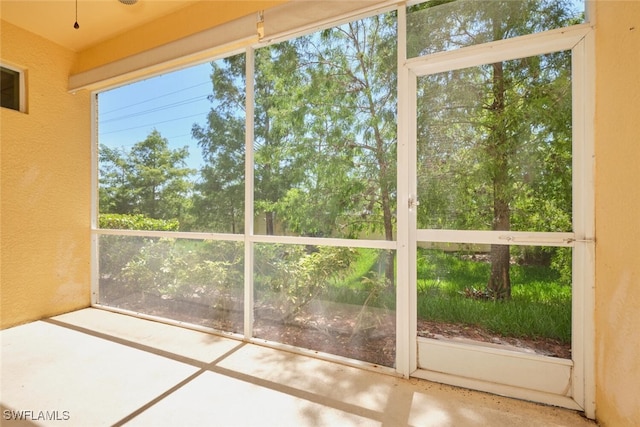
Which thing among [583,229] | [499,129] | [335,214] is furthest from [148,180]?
[583,229]

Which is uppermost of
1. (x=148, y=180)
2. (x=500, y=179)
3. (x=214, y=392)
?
(x=148, y=180)

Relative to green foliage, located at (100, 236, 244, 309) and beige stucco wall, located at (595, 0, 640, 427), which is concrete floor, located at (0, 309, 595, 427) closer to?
beige stucco wall, located at (595, 0, 640, 427)

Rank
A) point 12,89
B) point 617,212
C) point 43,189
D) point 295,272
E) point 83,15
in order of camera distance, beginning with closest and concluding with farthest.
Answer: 1. point 617,212
2. point 295,272
3. point 83,15
4. point 12,89
5. point 43,189

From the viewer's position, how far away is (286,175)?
223 centimetres

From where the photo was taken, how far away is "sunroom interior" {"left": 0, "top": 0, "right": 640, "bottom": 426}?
148 cm

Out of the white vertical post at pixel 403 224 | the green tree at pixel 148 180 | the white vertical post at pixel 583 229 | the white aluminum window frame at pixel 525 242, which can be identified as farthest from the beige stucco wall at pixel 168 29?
the white vertical post at pixel 583 229

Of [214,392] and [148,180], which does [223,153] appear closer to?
[148,180]

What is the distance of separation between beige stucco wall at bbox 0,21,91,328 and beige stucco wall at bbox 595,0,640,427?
438 centimetres

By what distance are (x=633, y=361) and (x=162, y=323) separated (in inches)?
127

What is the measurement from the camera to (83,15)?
2533mm

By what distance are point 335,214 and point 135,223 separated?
2.28 meters

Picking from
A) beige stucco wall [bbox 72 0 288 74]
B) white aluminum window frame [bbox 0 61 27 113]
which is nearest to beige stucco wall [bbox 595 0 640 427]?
beige stucco wall [bbox 72 0 288 74]

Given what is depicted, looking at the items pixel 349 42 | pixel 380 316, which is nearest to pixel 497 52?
pixel 349 42

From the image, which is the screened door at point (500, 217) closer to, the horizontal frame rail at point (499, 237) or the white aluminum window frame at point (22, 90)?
the horizontal frame rail at point (499, 237)
